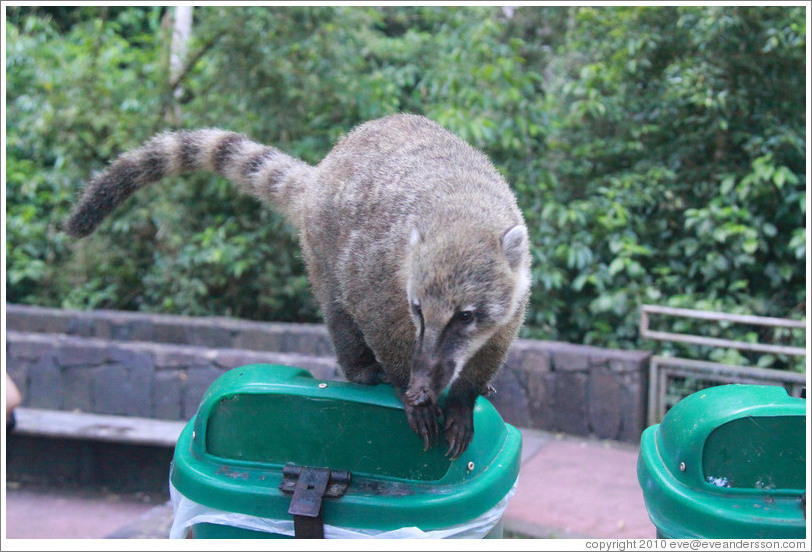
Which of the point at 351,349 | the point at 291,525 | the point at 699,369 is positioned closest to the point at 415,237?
the point at 351,349

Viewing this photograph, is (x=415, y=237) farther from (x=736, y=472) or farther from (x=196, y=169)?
(x=196, y=169)

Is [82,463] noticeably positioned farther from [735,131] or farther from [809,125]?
[735,131]

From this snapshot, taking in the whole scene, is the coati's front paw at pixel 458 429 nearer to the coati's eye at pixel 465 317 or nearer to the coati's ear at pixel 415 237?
the coati's eye at pixel 465 317

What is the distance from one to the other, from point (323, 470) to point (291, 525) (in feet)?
0.49

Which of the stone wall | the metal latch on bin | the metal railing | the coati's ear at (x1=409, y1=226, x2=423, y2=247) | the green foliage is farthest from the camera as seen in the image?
the green foliage

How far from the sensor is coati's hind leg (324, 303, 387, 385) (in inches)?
95.1

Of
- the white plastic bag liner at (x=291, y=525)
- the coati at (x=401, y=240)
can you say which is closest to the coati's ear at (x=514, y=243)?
the coati at (x=401, y=240)

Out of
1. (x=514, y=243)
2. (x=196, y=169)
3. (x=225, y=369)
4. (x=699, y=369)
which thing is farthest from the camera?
(x=225, y=369)

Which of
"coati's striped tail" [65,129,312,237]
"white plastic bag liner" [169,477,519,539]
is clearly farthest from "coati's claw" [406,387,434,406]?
"coati's striped tail" [65,129,312,237]

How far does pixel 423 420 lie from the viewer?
1.81m

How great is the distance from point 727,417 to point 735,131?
4.45m

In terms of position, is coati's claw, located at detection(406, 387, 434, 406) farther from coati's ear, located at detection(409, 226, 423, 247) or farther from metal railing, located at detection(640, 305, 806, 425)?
metal railing, located at detection(640, 305, 806, 425)

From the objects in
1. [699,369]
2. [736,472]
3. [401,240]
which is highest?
[401,240]

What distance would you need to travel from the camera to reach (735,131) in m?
5.50
